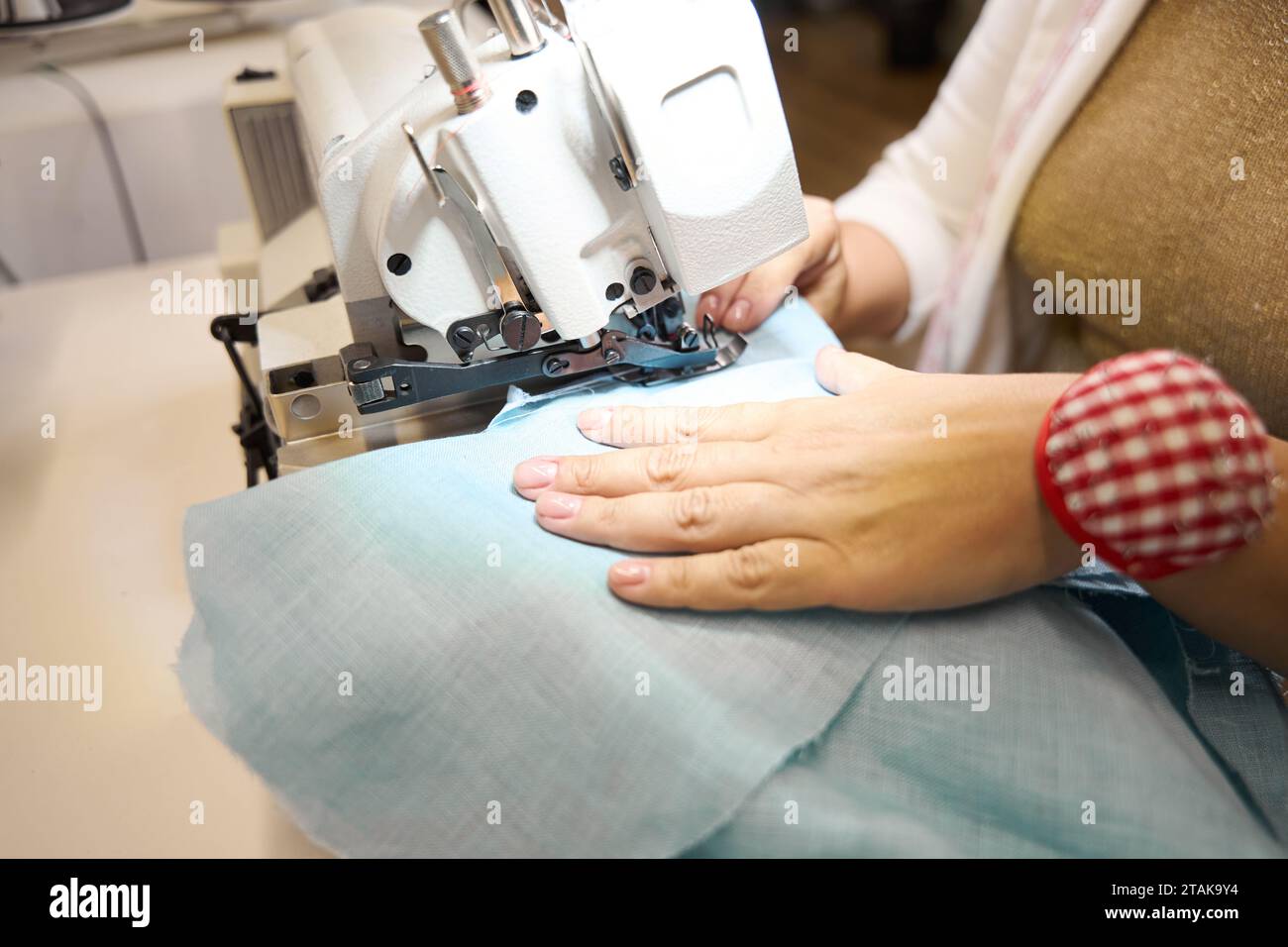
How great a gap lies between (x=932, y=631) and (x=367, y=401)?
46 cm

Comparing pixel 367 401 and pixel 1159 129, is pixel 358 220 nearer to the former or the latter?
pixel 367 401

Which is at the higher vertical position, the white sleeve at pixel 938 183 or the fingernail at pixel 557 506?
the white sleeve at pixel 938 183

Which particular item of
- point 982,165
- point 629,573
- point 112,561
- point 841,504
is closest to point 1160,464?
point 841,504

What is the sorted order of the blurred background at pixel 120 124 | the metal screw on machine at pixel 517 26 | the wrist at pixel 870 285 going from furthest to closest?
the blurred background at pixel 120 124 → the wrist at pixel 870 285 → the metal screw on machine at pixel 517 26

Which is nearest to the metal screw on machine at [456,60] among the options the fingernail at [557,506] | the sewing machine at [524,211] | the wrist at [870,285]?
the sewing machine at [524,211]

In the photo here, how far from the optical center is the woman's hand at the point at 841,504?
0.61 m

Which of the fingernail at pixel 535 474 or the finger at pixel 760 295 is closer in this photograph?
the fingernail at pixel 535 474

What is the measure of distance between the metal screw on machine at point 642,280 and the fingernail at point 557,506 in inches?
7.6

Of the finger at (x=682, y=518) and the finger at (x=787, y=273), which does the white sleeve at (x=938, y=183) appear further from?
Result: the finger at (x=682, y=518)

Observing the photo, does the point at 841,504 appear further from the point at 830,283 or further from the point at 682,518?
the point at 830,283

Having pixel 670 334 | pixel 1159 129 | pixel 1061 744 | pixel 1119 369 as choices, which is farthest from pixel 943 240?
pixel 1061 744

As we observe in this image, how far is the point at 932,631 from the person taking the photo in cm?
63

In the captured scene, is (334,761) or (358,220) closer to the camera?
(334,761)

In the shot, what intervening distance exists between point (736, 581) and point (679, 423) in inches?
6.5
